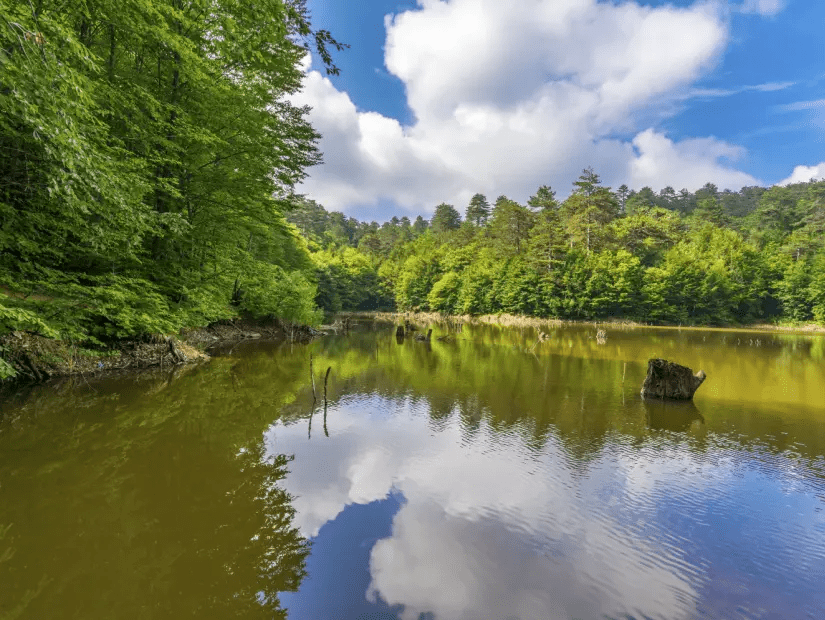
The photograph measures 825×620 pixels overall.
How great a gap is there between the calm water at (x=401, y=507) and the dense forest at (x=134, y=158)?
2.73 metres

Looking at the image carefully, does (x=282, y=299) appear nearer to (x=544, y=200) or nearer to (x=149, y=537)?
(x=149, y=537)

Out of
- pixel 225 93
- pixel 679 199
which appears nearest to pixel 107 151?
pixel 225 93

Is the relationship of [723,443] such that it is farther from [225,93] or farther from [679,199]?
[679,199]

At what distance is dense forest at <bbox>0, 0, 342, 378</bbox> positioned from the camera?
6938 mm

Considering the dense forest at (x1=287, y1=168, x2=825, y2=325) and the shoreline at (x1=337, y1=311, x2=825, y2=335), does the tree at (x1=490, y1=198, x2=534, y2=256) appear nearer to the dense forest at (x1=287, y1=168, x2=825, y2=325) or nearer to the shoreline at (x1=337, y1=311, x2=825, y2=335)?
the dense forest at (x1=287, y1=168, x2=825, y2=325)

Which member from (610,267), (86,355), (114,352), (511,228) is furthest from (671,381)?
(511,228)

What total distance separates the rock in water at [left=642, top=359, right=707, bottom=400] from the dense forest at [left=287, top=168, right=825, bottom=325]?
4070 cm

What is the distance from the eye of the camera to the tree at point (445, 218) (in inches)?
3789

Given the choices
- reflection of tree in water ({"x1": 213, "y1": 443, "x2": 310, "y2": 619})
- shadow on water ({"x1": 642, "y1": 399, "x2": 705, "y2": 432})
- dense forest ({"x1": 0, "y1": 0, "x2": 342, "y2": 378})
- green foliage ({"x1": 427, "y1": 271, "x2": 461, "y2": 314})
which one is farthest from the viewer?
green foliage ({"x1": 427, "y1": 271, "x2": 461, "y2": 314})

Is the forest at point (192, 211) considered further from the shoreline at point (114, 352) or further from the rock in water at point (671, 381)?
the rock in water at point (671, 381)

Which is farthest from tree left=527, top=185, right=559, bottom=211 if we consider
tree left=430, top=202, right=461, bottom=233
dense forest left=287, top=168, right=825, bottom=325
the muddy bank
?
the muddy bank

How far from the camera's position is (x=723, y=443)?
32.6 feet

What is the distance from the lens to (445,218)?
96312mm

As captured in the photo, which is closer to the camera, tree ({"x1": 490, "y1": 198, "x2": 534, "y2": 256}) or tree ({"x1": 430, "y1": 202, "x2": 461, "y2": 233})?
tree ({"x1": 490, "y1": 198, "x2": 534, "y2": 256})
